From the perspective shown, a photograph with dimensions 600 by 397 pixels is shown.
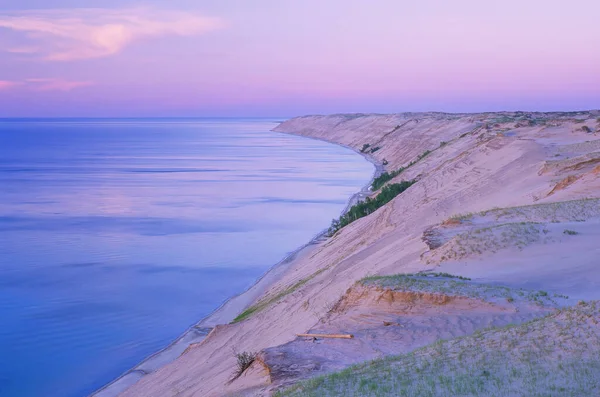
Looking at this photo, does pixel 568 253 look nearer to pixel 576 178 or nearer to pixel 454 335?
pixel 454 335

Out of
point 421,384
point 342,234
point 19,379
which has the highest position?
point 421,384

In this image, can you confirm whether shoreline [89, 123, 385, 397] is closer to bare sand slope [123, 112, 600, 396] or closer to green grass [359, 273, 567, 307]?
bare sand slope [123, 112, 600, 396]

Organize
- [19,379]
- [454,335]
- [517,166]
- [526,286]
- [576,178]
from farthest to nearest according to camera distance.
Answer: [517,166], [576,178], [19,379], [526,286], [454,335]

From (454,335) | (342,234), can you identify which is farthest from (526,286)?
(342,234)

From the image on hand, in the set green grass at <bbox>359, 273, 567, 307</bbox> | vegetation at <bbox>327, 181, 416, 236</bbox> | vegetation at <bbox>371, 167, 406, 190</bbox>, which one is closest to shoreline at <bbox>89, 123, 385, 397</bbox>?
vegetation at <bbox>327, 181, 416, 236</bbox>

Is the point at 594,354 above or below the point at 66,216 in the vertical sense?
above

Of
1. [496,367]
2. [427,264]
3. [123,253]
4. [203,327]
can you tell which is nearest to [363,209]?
[123,253]

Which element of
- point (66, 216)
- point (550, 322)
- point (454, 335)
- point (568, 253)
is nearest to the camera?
point (550, 322)

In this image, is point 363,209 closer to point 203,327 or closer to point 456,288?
point 203,327
